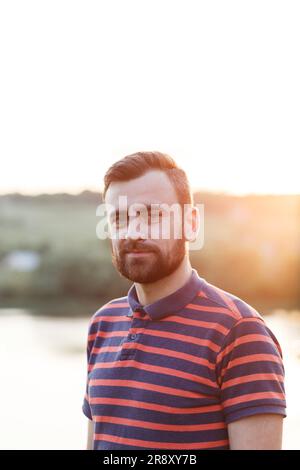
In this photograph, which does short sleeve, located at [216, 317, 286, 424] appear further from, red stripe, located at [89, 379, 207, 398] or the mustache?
the mustache

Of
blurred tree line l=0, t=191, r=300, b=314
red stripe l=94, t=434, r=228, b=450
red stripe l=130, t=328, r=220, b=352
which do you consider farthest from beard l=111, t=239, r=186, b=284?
blurred tree line l=0, t=191, r=300, b=314

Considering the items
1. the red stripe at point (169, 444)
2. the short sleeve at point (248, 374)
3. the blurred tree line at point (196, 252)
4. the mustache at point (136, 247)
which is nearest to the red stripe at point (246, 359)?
the short sleeve at point (248, 374)

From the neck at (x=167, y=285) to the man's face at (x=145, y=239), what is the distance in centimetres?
2

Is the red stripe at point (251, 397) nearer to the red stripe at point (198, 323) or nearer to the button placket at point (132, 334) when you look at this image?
the red stripe at point (198, 323)

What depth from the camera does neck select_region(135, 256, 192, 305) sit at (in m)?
1.45

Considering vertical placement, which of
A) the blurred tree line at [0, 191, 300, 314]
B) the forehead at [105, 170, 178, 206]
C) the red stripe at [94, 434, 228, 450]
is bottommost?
the red stripe at [94, 434, 228, 450]

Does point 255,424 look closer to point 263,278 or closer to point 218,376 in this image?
point 218,376

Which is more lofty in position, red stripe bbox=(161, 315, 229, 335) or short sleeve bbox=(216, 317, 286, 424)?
red stripe bbox=(161, 315, 229, 335)

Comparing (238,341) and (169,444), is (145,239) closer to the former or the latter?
(238,341)

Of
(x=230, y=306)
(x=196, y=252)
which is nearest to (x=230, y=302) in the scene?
(x=230, y=306)

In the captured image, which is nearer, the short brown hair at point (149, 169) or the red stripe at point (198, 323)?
the red stripe at point (198, 323)

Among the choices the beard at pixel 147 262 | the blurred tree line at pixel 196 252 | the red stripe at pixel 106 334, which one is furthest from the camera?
the blurred tree line at pixel 196 252

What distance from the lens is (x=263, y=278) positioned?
7938mm

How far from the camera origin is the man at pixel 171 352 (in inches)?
51.5
